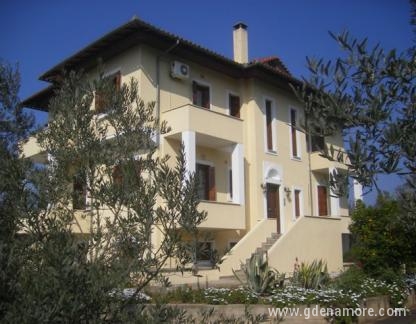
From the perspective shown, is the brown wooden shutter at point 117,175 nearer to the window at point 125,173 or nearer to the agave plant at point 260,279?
the window at point 125,173

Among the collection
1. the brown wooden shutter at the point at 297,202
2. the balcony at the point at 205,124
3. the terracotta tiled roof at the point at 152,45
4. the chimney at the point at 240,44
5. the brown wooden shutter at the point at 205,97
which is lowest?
the brown wooden shutter at the point at 297,202

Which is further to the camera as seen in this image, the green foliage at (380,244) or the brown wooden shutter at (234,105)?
the brown wooden shutter at (234,105)

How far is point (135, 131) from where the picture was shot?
18.1ft

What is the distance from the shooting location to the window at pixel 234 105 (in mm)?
20778

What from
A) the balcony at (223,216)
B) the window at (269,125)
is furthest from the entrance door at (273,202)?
the balcony at (223,216)

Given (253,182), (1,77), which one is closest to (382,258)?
(253,182)

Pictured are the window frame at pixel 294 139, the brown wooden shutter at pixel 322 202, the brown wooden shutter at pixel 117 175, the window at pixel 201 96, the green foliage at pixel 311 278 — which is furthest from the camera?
the brown wooden shutter at pixel 322 202

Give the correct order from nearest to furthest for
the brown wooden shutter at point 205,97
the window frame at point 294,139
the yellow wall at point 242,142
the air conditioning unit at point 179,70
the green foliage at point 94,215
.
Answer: the green foliage at point 94,215
the yellow wall at point 242,142
the air conditioning unit at point 179,70
the brown wooden shutter at point 205,97
the window frame at point 294,139

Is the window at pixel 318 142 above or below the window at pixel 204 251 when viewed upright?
above

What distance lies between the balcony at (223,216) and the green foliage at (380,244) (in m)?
4.70

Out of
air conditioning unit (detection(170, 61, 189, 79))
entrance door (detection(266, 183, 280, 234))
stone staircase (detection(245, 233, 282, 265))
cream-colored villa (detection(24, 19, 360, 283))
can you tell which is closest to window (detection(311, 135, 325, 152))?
cream-colored villa (detection(24, 19, 360, 283))

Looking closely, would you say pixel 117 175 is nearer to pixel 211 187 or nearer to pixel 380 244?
pixel 380 244

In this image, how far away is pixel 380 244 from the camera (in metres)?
14.1

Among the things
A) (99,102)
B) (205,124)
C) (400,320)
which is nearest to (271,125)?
(205,124)
